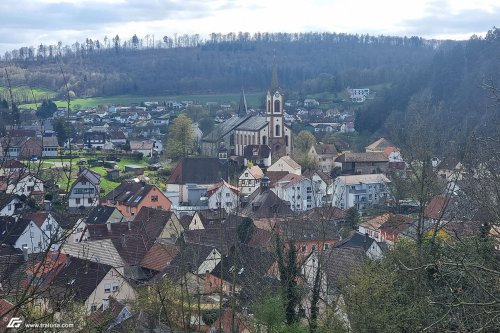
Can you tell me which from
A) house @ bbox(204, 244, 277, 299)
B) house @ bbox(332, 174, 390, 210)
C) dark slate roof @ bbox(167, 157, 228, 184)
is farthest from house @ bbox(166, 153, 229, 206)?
house @ bbox(204, 244, 277, 299)

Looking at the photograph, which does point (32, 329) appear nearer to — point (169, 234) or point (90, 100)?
point (169, 234)

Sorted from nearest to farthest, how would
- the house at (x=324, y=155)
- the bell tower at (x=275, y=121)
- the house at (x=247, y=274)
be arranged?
1. the house at (x=247, y=274)
2. the house at (x=324, y=155)
3. the bell tower at (x=275, y=121)

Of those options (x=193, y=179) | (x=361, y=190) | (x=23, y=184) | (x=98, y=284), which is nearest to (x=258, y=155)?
(x=193, y=179)

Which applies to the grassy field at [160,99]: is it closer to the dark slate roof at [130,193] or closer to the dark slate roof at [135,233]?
the dark slate roof at [130,193]

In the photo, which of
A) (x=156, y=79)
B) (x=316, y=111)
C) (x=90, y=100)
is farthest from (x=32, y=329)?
(x=156, y=79)

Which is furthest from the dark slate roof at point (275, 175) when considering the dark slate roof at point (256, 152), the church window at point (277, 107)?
the church window at point (277, 107)

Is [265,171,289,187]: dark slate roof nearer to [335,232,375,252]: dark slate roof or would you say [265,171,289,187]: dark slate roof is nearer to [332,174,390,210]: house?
[332,174,390,210]: house
